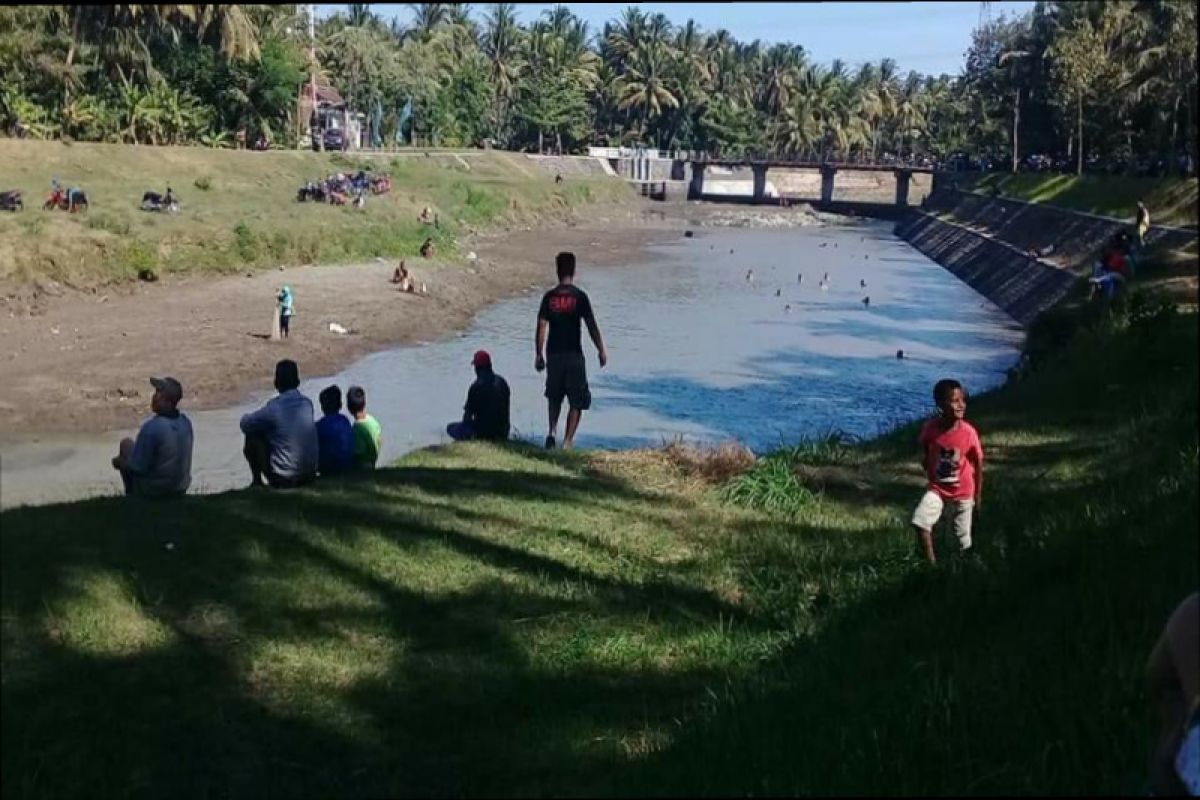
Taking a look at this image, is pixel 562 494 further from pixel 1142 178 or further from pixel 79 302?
pixel 1142 178

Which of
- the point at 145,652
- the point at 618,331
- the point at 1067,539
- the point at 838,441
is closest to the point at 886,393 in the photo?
the point at 618,331

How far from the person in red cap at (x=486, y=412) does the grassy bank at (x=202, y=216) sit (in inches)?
677

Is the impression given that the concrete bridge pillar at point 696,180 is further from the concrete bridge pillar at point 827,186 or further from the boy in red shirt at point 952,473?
the boy in red shirt at point 952,473

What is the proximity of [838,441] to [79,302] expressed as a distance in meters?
17.5

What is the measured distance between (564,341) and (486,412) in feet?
3.61

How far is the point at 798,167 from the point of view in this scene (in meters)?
92.0

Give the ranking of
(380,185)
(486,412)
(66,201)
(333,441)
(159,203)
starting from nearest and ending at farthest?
(333,441), (486,412), (66,201), (159,203), (380,185)

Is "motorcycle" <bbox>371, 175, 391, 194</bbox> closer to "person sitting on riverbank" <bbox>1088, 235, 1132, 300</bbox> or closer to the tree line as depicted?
the tree line

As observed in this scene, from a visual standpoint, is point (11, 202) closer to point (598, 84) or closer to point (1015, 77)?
point (1015, 77)

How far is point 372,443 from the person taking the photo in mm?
10016

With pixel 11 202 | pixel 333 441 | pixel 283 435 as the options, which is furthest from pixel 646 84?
pixel 283 435

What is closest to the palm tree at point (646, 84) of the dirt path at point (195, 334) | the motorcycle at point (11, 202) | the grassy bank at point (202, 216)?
the grassy bank at point (202, 216)

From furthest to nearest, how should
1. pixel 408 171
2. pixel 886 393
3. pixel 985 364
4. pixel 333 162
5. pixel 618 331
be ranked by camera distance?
pixel 408 171, pixel 333 162, pixel 618 331, pixel 985 364, pixel 886 393

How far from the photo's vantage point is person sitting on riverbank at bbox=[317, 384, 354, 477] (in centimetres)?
930
